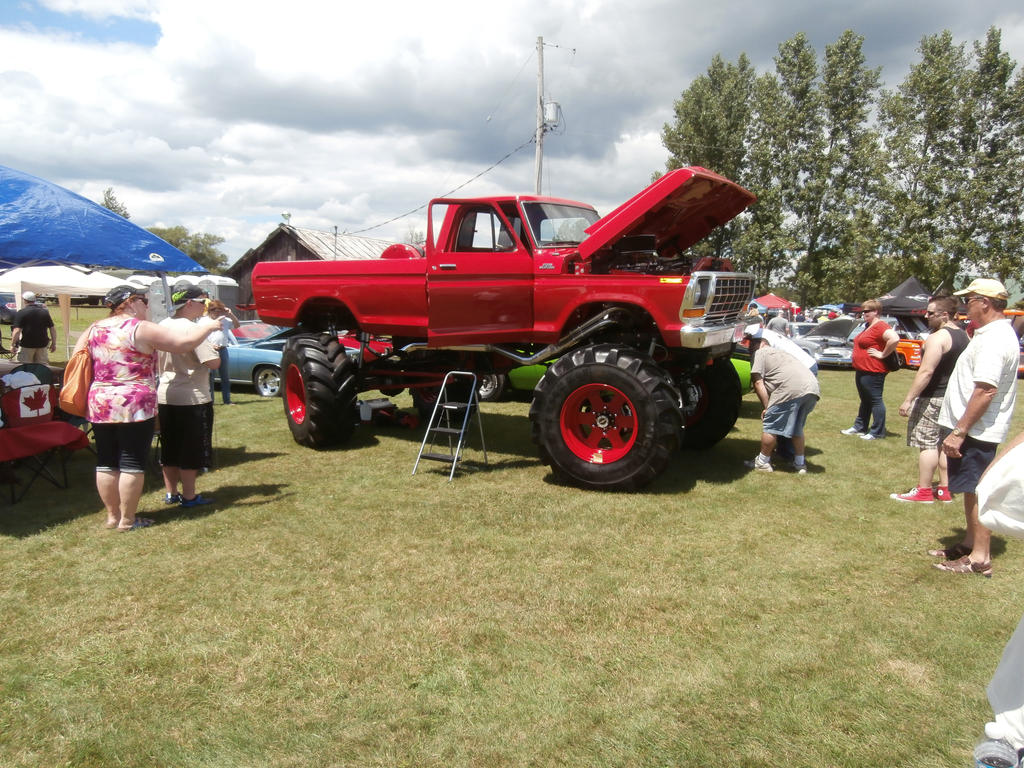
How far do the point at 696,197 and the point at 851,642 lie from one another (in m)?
3.98

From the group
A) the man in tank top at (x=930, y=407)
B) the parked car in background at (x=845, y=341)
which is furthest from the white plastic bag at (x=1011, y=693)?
the parked car in background at (x=845, y=341)

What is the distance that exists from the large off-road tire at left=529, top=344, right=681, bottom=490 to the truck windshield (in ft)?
3.94

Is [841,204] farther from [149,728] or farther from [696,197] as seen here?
[149,728]

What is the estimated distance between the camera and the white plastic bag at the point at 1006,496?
1.72m

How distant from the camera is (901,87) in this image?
2736 cm

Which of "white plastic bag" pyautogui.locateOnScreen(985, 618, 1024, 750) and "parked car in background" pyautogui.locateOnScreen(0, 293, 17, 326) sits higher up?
"parked car in background" pyautogui.locateOnScreen(0, 293, 17, 326)

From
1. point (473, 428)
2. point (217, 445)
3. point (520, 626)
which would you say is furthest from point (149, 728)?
point (473, 428)

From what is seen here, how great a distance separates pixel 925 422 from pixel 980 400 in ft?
6.46

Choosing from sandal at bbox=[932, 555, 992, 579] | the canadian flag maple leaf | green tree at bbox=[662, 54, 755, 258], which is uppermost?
green tree at bbox=[662, 54, 755, 258]

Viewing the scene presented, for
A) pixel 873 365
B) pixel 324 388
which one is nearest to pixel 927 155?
pixel 873 365

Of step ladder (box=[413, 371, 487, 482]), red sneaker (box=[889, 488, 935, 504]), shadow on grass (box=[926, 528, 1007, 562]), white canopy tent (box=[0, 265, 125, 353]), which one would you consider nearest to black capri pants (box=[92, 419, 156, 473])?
step ladder (box=[413, 371, 487, 482])

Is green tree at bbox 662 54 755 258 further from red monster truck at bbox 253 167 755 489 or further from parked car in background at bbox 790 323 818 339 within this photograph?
red monster truck at bbox 253 167 755 489

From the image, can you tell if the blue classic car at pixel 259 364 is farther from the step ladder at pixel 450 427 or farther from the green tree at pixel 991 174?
the green tree at pixel 991 174

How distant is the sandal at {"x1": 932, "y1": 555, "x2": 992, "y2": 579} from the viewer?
13.4 feet
